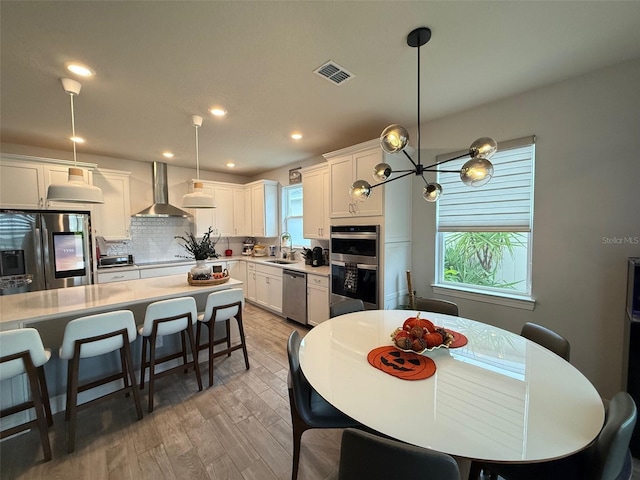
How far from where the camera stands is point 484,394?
1124mm

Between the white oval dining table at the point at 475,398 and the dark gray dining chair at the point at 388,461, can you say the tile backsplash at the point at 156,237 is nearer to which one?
the white oval dining table at the point at 475,398

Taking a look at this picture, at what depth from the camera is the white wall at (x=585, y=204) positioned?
6.50 feet

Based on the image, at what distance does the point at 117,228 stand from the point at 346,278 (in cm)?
382

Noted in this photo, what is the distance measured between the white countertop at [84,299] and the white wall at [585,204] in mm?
3123

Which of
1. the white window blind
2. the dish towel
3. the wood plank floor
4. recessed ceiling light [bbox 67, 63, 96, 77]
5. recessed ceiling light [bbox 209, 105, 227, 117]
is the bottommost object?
the wood plank floor

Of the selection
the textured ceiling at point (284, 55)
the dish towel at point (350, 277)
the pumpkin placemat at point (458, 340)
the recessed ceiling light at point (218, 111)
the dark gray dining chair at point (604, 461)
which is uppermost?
the recessed ceiling light at point (218, 111)

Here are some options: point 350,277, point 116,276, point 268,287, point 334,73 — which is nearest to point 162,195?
point 116,276

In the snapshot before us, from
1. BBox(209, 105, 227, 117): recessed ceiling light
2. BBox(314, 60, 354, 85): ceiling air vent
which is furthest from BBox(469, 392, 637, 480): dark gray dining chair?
BBox(209, 105, 227, 117): recessed ceiling light

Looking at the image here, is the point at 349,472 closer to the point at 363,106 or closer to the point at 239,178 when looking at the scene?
the point at 363,106

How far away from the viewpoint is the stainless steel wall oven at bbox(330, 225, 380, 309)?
300cm

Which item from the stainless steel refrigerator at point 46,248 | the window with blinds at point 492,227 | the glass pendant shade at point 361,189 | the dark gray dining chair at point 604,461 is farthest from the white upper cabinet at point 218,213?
the dark gray dining chair at point 604,461

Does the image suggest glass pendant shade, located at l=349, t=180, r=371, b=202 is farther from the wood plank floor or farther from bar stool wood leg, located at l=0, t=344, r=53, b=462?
bar stool wood leg, located at l=0, t=344, r=53, b=462

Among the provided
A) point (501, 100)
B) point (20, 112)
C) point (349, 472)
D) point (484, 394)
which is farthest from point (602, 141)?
point (20, 112)

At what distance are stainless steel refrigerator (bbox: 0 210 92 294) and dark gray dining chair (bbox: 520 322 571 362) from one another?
4793 mm
